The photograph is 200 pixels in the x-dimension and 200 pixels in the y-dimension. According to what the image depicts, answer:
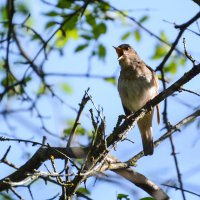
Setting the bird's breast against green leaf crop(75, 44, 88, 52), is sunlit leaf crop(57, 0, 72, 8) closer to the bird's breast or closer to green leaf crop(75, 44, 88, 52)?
green leaf crop(75, 44, 88, 52)

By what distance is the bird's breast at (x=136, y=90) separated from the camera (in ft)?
21.6

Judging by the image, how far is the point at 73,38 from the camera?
754 cm

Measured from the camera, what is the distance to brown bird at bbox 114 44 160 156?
6609 millimetres

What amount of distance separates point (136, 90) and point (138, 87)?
46mm

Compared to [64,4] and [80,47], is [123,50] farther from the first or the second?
[64,4]

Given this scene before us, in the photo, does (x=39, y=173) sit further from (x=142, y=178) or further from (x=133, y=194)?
(x=142, y=178)

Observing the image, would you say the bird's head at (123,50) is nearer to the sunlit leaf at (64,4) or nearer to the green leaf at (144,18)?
the green leaf at (144,18)

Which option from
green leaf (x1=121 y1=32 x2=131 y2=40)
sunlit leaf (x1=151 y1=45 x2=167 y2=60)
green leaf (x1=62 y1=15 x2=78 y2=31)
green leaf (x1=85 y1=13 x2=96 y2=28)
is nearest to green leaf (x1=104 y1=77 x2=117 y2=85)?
green leaf (x1=121 y1=32 x2=131 y2=40)

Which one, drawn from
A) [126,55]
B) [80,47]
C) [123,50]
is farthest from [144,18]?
[80,47]

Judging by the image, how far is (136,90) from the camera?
261 inches

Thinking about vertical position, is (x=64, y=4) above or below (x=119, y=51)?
below

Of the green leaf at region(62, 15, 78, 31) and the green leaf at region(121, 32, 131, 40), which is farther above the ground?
the green leaf at region(121, 32, 131, 40)

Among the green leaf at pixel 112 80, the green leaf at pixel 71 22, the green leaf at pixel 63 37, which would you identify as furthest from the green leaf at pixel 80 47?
the green leaf at pixel 112 80

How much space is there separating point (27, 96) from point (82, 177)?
308 cm
